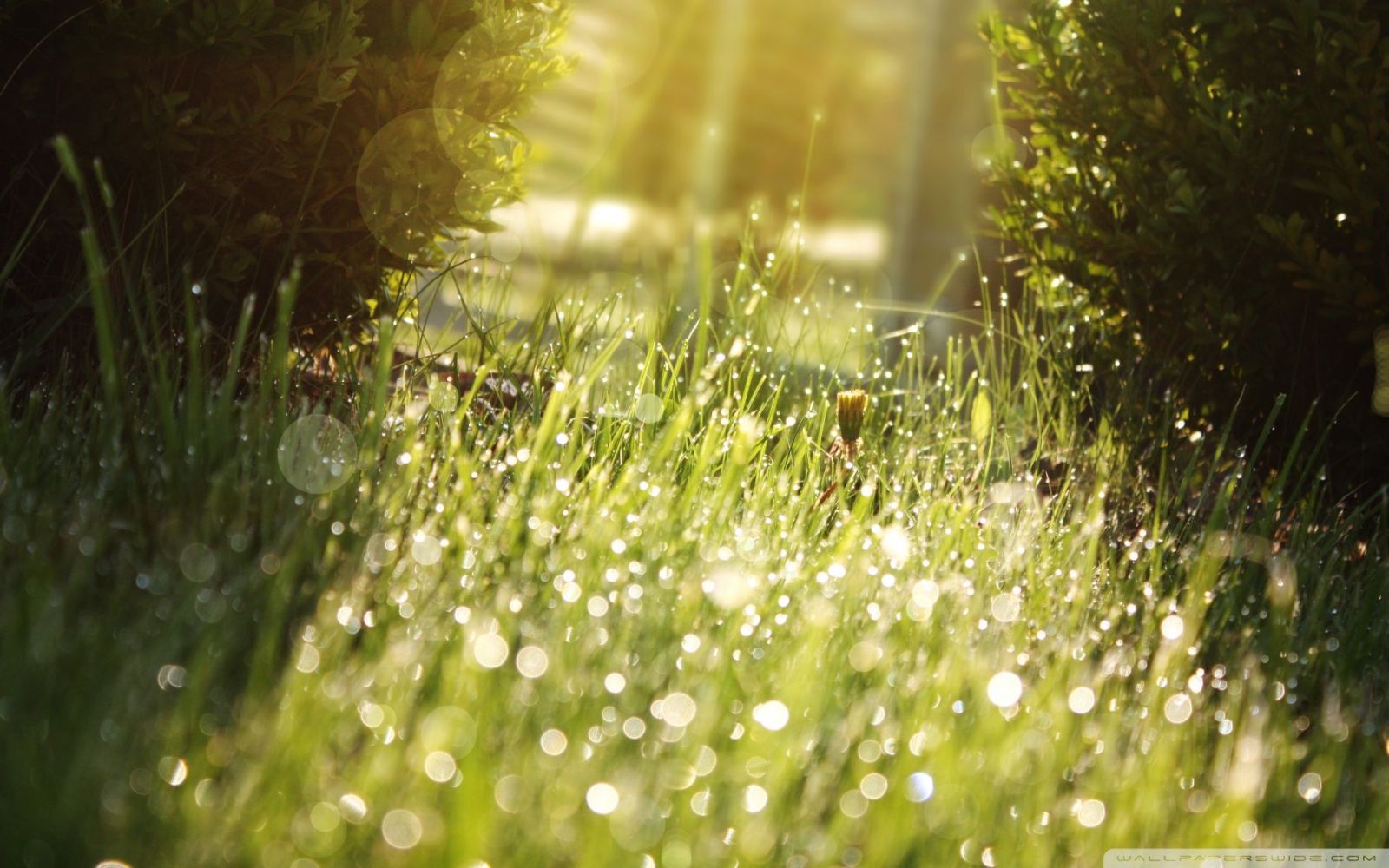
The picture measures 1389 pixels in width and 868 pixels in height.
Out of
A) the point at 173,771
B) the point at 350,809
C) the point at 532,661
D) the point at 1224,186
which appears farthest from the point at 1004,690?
the point at 1224,186

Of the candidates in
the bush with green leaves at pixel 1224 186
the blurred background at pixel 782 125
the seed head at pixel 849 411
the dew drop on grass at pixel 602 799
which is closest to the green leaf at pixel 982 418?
the bush with green leaves at pixel 1224 186

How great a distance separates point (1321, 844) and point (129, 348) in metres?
2.46

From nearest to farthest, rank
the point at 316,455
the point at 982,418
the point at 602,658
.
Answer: the point at 602,658, the point at 316,455, the point at 982,418

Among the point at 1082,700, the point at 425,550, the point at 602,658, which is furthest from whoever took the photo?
the point at 425,550

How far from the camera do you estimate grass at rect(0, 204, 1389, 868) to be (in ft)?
4.19

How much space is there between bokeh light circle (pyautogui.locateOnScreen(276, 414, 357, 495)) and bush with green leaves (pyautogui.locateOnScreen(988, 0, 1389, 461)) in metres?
2.18

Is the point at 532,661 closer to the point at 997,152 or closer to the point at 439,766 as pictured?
the point at 439,766

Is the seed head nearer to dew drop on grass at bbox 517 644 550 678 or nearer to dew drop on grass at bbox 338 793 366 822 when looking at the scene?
dew drop on grass at bbox 517 644 550 678

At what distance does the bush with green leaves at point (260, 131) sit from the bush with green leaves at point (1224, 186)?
162 centimetres

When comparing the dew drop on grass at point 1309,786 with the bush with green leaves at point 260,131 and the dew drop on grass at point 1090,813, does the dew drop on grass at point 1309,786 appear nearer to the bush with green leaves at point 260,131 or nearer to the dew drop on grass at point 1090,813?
the dew drop on grass at point 1090,813

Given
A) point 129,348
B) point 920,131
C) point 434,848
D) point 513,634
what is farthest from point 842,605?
point 920,131

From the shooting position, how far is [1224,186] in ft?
10.4

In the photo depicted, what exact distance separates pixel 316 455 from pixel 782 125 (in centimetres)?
819

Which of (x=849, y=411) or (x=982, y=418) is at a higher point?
(x=849, y=411)
